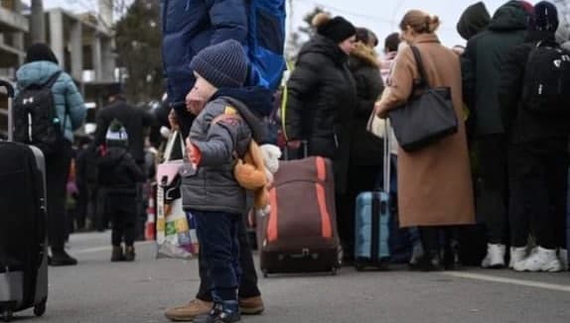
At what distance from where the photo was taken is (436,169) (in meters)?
9.36

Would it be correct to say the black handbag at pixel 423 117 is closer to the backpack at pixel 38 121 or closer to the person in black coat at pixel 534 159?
the person in black coat at pixel 534 159

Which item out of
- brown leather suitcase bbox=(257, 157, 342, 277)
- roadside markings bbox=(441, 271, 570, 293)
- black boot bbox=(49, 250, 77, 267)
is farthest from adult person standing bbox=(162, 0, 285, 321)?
black boot bbox=(49, 250, 77, 267)

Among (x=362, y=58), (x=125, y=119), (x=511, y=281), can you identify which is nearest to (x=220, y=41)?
(x=511, y=281)

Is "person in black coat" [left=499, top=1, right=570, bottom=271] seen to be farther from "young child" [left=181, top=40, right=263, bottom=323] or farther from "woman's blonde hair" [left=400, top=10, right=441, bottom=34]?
"young child" [left=181, top=40, right=263, bottom=323]

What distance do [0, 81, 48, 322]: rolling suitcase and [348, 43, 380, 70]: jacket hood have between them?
4.51m

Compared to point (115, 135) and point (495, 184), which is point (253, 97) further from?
point (115, 135)

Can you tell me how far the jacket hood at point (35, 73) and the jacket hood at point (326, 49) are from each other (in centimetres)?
240

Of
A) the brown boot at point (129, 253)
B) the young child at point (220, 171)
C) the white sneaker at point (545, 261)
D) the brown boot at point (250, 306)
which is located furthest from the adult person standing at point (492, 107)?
the brown boot at point (129, 253)

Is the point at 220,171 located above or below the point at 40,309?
above

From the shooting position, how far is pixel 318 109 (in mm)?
10062

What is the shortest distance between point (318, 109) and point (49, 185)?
2623mm

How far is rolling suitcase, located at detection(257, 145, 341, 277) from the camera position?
29.1ft

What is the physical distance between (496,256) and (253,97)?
382cm

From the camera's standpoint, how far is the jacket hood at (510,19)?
Result: 9.69 meters
